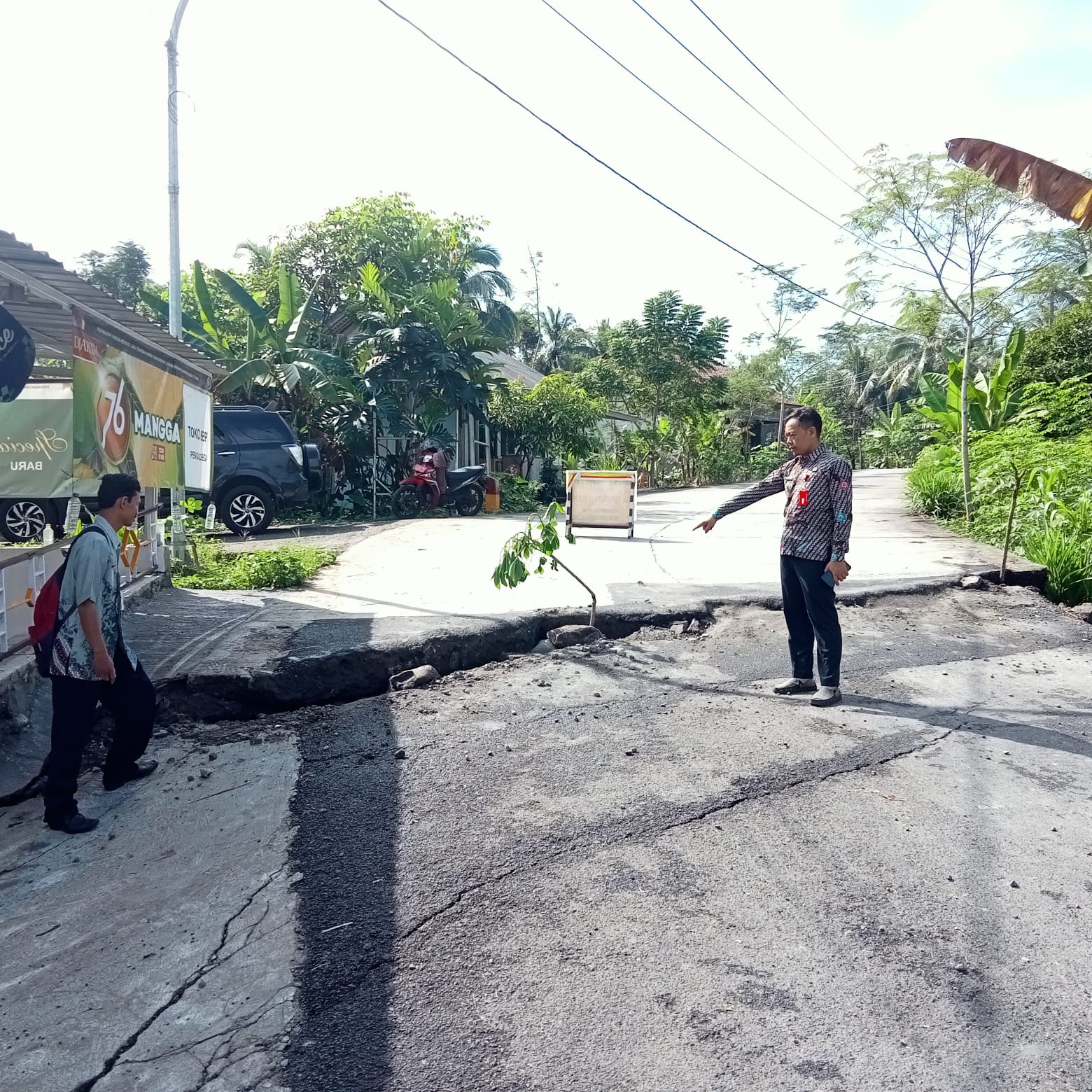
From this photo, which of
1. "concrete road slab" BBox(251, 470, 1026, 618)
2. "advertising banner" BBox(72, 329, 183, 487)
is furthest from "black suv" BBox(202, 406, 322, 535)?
"advertising banner" BBox(72, 329, 183, 487)

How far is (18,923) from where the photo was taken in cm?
338

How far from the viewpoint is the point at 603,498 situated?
498 inches

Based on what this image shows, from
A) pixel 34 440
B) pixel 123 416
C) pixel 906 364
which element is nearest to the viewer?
pixel 123 416

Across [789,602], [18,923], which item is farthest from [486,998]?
[789,602]

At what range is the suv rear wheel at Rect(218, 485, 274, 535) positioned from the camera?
13.6 m

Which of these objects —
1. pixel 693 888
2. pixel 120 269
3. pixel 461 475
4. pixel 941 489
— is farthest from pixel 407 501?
pixel 120 269

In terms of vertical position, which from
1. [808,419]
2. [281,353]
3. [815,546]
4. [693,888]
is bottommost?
[693,888]

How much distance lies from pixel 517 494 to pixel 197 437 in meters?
11.5

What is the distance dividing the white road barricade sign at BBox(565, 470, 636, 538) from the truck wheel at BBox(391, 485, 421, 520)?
16.2 feet

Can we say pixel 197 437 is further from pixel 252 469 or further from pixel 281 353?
pixel 281 353

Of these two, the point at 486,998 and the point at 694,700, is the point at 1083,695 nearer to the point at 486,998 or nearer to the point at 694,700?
the point at 694,700

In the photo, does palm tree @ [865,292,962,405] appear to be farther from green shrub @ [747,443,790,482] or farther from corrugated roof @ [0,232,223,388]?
corrugated roof @ [0,232,223,388]

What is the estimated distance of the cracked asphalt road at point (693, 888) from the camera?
8.16ft

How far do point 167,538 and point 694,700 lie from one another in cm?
618
